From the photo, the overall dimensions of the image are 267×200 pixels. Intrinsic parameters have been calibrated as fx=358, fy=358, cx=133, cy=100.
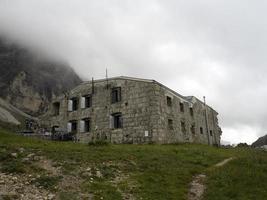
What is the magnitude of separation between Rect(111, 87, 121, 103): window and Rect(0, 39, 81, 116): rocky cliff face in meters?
42.1

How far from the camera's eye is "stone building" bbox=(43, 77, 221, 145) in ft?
130

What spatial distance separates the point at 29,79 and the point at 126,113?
159 ft

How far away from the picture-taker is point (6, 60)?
84.9 m

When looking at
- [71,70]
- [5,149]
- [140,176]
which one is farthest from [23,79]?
[140,176]

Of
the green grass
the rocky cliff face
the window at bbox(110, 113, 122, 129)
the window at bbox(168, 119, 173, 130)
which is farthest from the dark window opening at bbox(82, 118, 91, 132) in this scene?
the rocky cliff face

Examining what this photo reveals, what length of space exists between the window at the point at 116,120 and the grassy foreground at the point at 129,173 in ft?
53.0

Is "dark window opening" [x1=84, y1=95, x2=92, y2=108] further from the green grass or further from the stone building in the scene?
the green grass

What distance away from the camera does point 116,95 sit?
43.1 meters

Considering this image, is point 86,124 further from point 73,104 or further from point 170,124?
point 170,124

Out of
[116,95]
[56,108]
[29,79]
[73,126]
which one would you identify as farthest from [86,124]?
[29,79]

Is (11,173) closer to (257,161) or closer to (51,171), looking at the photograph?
(51,171)

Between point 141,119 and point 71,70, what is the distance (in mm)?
59836

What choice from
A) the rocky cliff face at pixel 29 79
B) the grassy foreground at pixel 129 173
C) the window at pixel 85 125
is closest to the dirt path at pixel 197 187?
the grassy foreground at pixel 129 173

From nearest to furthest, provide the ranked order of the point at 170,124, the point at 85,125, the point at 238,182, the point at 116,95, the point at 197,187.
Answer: the point at 197,187 → the point at 238,182 → the point at 170,124 → the point at 116,95 → the point at 85,125
